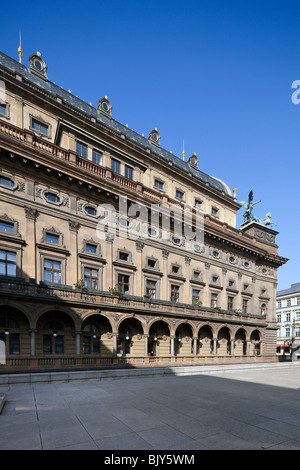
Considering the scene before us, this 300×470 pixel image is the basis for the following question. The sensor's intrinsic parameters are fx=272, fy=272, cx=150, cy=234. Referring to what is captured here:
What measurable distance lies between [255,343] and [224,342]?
320 inches

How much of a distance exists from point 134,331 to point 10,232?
14.8 meters

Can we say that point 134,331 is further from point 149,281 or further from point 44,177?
point 44,177

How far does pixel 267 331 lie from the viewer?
144 ft

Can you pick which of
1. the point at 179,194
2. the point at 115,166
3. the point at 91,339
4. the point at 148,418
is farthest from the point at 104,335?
the point at 179,194

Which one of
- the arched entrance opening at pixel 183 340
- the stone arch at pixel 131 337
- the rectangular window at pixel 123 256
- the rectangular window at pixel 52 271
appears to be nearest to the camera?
the rectangular window at pixel 52 271

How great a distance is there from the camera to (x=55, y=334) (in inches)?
874

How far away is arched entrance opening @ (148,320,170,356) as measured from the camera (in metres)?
28.8

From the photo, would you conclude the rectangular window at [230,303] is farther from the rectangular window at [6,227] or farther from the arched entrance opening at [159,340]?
the rectangular window at [6,227]

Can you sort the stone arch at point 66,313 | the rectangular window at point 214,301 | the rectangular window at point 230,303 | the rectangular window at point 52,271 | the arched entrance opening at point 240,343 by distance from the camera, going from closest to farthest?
the stone arch at point 66,313 < the rectangular window at point 52,271 < the rectangular window at point 214,301 < the arched entrance opening at point 240,343 < the rectangular window at point 230,303

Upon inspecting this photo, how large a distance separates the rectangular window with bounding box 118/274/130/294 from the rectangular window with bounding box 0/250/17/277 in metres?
9.93

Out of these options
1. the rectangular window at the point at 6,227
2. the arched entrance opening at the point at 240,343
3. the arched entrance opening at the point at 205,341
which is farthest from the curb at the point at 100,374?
the arched entrance opening at the point at 240,343

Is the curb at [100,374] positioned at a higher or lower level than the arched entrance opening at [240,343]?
higher

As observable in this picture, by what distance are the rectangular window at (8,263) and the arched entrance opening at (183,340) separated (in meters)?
18.7

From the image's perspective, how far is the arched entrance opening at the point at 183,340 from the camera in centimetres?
3076
